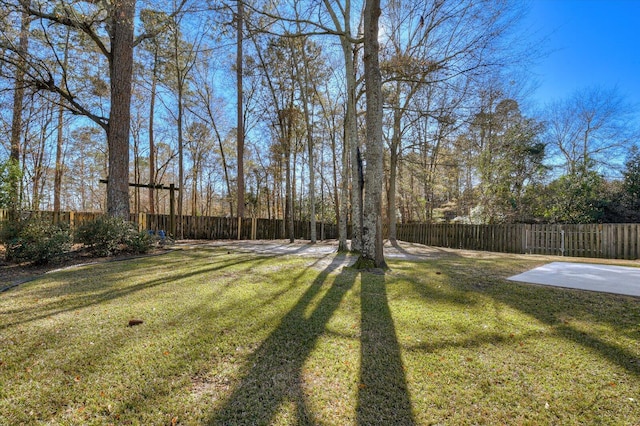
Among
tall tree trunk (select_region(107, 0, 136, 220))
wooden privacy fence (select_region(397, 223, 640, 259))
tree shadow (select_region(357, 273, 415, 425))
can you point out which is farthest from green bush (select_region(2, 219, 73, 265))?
wooden privacy fence (select_region(397, 223, 640, 259))

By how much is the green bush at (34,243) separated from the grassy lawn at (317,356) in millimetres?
2103

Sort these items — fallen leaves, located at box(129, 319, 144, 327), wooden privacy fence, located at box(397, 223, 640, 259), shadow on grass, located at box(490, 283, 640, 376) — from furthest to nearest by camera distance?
1. wooden privacy fence, located at box(397, 223, 640, 259)
2. fallen leaves, located at box(129, 319, 144, 327)
3. shadow on grass, located at box(490, 283, 640, 376)

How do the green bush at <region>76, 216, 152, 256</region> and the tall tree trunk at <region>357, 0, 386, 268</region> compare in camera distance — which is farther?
the green bush at <region>76, 216, 152, 256</region>

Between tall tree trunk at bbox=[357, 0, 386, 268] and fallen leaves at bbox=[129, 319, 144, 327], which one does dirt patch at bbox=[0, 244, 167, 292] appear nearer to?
fallen leaves at bbox=[129, 319, 144, 327]

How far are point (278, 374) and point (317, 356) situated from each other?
0.33 m

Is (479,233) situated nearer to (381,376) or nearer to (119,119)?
(381,376)

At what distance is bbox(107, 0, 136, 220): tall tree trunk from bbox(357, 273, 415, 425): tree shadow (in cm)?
728

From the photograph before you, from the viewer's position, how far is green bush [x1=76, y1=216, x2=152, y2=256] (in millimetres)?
5852

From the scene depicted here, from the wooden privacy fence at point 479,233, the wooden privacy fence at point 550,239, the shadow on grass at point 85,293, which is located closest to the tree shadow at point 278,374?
the shadow on grass at point 85,293

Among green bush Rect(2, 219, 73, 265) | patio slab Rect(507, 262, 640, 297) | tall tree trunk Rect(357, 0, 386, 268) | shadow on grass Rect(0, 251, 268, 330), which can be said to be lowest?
shadow on grass Rect(0, 251, 268, 330)

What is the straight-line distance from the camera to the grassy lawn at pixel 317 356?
1471 mm

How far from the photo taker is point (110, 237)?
5.97 meters

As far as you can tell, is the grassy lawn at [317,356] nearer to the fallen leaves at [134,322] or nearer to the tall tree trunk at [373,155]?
the fallen leaves at [134,322]

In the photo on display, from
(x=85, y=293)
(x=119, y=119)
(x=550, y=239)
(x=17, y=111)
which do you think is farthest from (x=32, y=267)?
(x=550, y=239)
